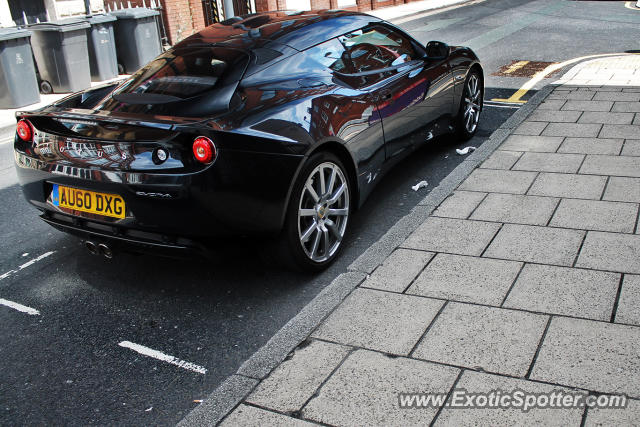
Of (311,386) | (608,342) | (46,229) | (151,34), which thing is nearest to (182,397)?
(311,386)

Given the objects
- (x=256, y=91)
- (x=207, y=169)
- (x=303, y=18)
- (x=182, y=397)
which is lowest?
(x=182, y=397)

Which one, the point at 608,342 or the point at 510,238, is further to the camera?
the point at 510,238

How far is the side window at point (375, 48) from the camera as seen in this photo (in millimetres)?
4789

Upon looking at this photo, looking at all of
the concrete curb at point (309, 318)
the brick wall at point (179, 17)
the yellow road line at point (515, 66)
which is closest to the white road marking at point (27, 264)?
the concrete curb at point (309, 318)

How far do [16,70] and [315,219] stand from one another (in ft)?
26.7

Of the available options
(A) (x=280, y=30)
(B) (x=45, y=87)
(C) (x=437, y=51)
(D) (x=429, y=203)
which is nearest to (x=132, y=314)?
(A) (x=280, y=30)

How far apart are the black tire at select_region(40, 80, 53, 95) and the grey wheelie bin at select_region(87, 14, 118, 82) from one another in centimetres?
110

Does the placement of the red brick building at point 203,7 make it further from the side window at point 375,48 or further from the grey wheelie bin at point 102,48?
the side window at point 375,48

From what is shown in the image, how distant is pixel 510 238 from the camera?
4.25 metres

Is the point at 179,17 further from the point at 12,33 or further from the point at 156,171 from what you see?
the point at 156,171

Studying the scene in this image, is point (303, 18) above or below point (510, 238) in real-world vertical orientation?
above

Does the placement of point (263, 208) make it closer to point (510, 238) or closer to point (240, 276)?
point (240, 276)

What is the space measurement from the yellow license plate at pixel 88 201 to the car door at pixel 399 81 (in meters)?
1.96

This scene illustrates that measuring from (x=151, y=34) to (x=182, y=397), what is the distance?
11.6 metres
